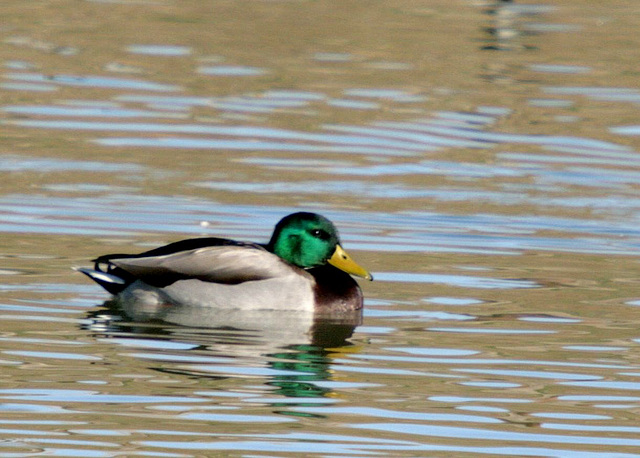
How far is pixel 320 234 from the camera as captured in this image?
10328 millimetres

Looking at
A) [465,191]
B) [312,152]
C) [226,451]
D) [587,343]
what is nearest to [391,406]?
[226,451]

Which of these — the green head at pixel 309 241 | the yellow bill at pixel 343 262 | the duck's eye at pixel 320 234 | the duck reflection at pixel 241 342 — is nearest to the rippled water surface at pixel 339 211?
the duck reflection at pixel 241 342

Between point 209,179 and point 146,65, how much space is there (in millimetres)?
6662

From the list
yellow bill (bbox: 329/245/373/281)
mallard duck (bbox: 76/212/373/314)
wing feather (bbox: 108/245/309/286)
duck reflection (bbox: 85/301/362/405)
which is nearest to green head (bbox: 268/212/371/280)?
yellow bill (bbox: 329/245/373/281)

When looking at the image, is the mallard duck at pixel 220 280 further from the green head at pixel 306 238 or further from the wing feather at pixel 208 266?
the green head at pixel 306 238

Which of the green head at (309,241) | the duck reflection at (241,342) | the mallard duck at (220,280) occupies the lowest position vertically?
the duck reflection at (241,342)

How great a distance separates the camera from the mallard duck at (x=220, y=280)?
10.0 meters

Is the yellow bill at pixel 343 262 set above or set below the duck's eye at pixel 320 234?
below

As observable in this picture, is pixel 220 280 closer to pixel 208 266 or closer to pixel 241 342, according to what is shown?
pixel 208 266

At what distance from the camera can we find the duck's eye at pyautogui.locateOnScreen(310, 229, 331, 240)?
406 inches

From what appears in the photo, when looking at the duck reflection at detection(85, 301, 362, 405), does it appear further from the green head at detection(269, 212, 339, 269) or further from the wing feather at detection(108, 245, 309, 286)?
the green head at detection(269, 212, 339, 269)

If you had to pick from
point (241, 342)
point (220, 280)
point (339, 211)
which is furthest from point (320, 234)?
point (339, 211)

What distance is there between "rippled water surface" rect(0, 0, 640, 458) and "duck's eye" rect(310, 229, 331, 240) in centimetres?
56

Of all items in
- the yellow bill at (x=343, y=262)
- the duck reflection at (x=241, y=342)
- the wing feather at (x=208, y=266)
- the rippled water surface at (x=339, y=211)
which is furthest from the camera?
the yellow bill at (x=343, y=262)
